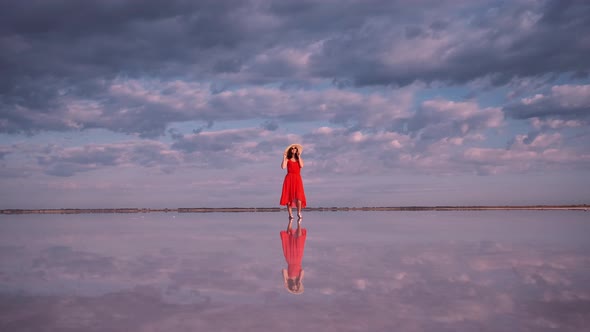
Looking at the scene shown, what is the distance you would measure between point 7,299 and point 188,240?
4543mm

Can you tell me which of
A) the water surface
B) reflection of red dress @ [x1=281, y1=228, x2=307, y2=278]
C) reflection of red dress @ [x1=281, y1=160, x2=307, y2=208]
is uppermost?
reflection of red dress @ [x1=281, y1=160, x2=307, y2=208]

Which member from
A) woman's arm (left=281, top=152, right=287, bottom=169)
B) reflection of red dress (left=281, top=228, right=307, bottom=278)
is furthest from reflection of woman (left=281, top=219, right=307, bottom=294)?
woman's arm (left=281, top=152, right=287, bottom=169)

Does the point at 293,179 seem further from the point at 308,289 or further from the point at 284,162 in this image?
the point at 308,289

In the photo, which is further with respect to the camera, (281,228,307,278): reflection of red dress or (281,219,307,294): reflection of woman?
(281,228,307,278): reflection of red dress

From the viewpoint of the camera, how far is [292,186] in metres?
15.0

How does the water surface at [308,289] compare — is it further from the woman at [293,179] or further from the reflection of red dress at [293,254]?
the woman at [293,179]

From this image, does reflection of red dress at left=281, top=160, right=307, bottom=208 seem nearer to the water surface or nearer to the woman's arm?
the woman's arm

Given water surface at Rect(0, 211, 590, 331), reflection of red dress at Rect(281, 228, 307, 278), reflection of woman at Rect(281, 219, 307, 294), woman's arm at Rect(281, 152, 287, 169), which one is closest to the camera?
water surface at Rect(0, 211, 590, 331)

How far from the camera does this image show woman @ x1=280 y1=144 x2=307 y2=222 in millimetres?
Answer: 14938

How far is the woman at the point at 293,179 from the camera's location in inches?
588

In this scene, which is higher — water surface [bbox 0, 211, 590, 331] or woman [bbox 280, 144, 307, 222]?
woman [bbox 280, 144, 307, 222]

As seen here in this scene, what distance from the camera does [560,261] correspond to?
16.4ft

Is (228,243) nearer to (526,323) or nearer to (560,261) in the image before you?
(560,261)

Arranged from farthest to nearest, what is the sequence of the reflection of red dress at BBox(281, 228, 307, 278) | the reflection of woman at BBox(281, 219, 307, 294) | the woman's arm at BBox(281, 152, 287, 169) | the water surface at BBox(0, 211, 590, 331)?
the woman's arm at BBox(281, 152, 287, 169) < the reflection of red dress at BBox(281, 228, 307, 278) < the reflection of woman at BBox(281, 219, 307, 294) < the water surface at BBox(0, 211, 590, 331)
